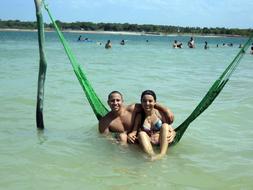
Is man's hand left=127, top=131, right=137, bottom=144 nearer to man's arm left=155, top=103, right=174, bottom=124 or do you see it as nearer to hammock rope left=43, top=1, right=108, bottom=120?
man's arm left=155, top=103, right=174, bottom=124

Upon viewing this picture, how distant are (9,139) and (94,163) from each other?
145 cm

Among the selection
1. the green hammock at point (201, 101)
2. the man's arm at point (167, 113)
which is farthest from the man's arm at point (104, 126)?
the man's arm at point (167, 113)

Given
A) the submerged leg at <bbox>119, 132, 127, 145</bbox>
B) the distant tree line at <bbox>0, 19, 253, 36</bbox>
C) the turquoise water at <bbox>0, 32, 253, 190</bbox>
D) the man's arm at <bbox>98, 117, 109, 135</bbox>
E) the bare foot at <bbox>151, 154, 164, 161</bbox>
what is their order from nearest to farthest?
the turquoise water at <bbox>0, 32, 253, 190</bbox>, the bare foot at <bbox>151, 154, 164, 161</bbox>, the submerged leg at <bbox>119, 132, 127, 145</bbox>, the man's arm at <bbox>98, 117, 109, 135</bbox>, the distant tree line at <bbox>0, 19, 253, 36</bbox>

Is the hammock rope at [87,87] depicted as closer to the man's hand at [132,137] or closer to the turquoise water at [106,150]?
the turquoise water at [106,150]

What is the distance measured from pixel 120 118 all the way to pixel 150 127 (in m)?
0.47

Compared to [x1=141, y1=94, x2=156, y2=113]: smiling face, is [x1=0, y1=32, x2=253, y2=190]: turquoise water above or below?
below

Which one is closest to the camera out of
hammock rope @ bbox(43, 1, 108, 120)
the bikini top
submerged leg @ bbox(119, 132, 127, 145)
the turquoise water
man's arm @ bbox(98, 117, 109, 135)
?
the turquoise water

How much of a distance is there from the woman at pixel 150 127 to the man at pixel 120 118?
75mm

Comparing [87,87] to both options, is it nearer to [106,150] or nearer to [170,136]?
[106,150]

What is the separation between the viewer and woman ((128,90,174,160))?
4.73 meters

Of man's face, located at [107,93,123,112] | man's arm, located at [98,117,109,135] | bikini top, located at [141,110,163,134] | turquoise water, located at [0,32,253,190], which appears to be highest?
man's face, located at [107,93,123,112]

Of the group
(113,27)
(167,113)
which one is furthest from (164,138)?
(113,27)

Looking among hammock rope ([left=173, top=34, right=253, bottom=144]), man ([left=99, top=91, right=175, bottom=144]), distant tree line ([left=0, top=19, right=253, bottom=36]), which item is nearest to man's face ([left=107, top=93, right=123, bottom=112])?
man ([left=99, top=91, right=175, bottom=144])

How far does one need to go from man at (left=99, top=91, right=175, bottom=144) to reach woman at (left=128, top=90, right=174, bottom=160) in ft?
0.24
